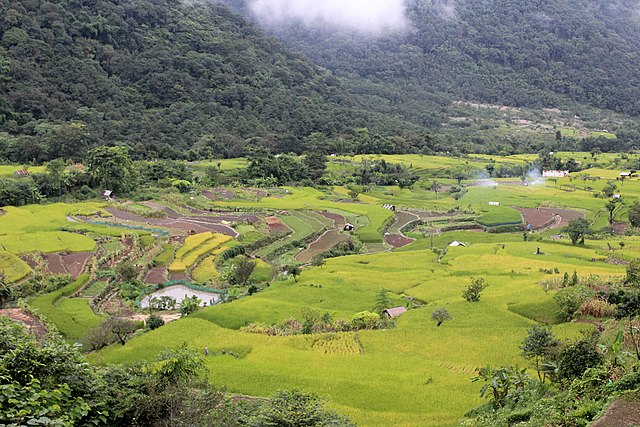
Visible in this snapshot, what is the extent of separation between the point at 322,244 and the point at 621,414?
121ft

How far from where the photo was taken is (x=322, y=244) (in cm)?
4641

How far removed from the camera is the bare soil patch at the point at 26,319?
24.1 meters

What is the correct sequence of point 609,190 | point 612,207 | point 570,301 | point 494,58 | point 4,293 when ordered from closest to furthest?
point 570,301 < point 4,293 < point 612,207 < point 609,190 < point 494,58

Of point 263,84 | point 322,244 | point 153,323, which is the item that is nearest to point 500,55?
point 263,84

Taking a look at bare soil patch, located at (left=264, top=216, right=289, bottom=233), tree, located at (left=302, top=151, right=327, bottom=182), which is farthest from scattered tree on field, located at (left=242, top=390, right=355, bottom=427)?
tree, located at (left=302, top=151, right=327, bottom=182)

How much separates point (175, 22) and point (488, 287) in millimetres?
104894

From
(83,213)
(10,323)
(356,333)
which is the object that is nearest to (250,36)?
(83,213)

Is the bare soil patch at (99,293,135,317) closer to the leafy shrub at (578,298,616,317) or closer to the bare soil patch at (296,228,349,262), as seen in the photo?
the bare soil patch at (296,228,349,262)

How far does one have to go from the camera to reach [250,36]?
130 meters

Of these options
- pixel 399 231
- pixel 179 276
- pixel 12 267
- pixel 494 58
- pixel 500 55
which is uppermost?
pixel 500 55

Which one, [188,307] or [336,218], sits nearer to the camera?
[188,307]

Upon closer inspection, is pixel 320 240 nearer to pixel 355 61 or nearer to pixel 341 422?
pixel 341 422

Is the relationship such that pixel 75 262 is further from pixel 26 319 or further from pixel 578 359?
pixel 578 359

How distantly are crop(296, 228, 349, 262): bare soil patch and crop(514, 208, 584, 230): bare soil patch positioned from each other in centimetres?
1845
